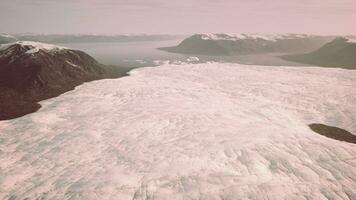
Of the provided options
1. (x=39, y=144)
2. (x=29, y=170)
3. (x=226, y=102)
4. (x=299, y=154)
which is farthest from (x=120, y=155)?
(x=226, y=102)

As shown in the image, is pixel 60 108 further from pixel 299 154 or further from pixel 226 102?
pixel 299 154

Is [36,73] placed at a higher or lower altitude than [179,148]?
higher

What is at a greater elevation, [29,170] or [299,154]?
[299,154]

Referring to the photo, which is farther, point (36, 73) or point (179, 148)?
point (36, 73)

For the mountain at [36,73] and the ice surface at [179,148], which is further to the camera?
the mountain at [36,73]

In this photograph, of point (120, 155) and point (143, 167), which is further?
point (120, 155)
